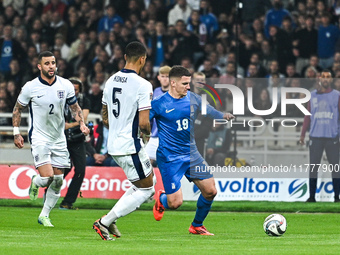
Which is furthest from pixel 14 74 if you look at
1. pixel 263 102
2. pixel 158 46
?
pixel 263 102

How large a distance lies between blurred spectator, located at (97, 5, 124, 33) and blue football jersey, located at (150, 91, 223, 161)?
480 inches

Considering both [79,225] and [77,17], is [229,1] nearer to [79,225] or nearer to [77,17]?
[77,17]

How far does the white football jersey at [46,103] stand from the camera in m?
11.8

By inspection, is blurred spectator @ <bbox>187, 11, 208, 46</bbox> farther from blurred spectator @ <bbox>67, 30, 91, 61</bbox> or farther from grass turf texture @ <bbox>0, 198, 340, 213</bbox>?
grass turf texture @ <bbox>0, 198, 340, 213</bbox>

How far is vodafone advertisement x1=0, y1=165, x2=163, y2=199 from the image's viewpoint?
16.6 meters

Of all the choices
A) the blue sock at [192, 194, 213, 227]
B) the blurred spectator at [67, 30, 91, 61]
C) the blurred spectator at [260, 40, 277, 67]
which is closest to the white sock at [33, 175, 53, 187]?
the blue sock at [192, 194, 213, 227]


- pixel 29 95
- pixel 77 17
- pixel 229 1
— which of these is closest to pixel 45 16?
pixel 77 17

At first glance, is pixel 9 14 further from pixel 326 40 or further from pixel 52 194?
pixel 52 194

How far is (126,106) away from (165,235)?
6.72 ft

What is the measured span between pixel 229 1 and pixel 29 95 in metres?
11.8

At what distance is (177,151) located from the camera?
10891mm

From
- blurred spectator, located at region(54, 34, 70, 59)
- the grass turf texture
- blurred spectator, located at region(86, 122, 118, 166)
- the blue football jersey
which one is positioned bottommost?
the grass turf texture

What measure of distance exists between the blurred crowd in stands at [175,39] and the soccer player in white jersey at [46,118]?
6568mm

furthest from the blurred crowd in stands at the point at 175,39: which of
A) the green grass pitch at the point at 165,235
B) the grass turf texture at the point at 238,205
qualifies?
the green grass pitch at the point at 165,235
